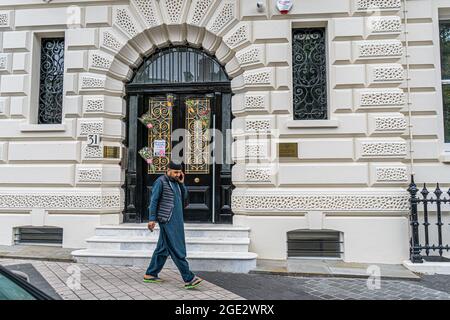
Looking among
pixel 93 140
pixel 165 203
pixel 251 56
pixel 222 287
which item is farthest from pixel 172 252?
pixel 251 56

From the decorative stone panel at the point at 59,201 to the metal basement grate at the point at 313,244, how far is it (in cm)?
376

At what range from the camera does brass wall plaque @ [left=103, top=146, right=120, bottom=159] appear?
818cm

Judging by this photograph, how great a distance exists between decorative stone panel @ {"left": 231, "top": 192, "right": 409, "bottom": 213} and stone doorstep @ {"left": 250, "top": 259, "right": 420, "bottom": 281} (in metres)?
1.01

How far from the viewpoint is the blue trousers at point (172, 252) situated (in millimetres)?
5570

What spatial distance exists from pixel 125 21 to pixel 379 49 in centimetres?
531

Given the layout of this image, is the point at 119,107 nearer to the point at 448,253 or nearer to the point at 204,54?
the point at 204,54

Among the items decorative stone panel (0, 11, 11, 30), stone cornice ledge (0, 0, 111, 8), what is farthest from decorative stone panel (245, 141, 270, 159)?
decorative stone panel (0, 11, 11, 30)

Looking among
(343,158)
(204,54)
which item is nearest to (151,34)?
(204,54)

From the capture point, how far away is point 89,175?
8070 millimetres

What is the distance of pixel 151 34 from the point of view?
843 centimetres

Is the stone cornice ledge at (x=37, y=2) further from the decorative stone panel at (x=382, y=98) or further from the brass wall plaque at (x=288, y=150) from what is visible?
the decorative stone panel at (x=382, y=98)

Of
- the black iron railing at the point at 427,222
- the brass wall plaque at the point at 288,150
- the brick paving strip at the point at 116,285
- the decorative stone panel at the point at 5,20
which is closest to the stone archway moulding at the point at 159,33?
the brass wall plaque at the point at 288,150
